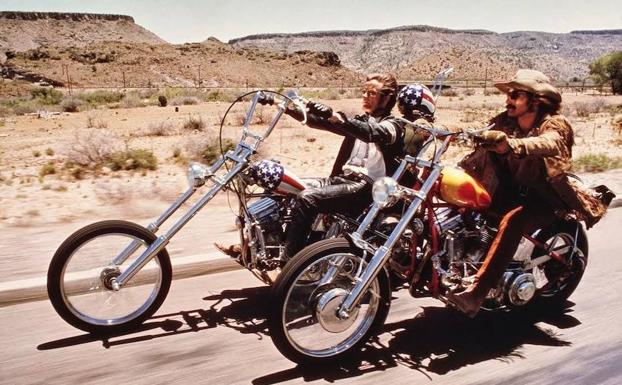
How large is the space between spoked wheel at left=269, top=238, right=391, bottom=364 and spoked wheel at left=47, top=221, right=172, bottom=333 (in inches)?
42.1

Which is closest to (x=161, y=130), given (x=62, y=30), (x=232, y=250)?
(x=232, y=250)

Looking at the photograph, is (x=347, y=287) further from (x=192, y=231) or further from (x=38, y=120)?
(x=38, y=120)

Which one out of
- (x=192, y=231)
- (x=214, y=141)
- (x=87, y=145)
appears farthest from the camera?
(x=214, y=141)

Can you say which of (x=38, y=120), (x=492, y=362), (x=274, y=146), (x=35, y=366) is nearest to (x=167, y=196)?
(x=35, y=366)

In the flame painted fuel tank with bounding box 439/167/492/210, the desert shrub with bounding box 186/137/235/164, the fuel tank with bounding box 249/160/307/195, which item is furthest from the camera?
the desert shrub with bounding box 186/137/235/164

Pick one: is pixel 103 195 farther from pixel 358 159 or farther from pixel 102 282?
pixel 358 159

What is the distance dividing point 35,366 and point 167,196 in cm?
415

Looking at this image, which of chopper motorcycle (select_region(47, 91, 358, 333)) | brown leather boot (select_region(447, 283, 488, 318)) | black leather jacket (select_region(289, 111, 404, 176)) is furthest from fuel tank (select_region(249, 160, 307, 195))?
brown leather boot (select_region(447, 283, 488, 318))

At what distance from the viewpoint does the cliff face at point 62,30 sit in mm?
118750

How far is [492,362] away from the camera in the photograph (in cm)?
364

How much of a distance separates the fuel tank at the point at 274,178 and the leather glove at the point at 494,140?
137cm

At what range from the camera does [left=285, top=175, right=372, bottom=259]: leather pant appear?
399 cm

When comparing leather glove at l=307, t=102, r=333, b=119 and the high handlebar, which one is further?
leather glove at l=307, t=102, r=333, b=119

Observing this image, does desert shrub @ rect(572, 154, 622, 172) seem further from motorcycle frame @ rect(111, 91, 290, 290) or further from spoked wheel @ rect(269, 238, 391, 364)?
motorcycle frame @ rect(111, 91, 290, 290)
